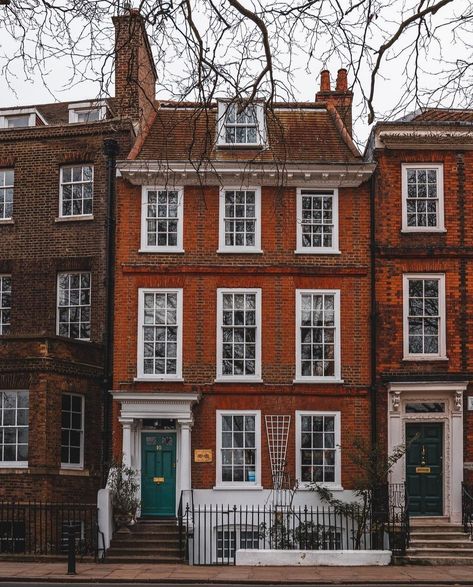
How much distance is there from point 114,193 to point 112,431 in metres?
6.07

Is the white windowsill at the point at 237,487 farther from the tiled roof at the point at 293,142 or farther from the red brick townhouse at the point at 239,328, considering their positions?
the tiled roof at the point at 293,142

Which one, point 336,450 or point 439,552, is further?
point 336,450

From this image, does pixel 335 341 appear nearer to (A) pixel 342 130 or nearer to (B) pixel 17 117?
(A) pixel 342 130

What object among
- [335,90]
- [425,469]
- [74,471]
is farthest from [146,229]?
[425,469]

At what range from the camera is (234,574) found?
769 inches

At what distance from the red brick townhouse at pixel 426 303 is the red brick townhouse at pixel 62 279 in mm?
6706

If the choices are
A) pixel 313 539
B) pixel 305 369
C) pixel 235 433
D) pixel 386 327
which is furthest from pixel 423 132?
pixel 313 539

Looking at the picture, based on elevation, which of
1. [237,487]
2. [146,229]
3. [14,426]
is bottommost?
[237,487]

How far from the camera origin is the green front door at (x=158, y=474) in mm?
24594

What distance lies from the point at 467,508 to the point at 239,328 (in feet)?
22.5

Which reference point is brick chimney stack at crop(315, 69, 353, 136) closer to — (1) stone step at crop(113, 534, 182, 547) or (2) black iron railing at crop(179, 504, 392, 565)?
(2) black iron railing at crop(179, 504, 392, 565)

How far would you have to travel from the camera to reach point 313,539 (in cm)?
2248

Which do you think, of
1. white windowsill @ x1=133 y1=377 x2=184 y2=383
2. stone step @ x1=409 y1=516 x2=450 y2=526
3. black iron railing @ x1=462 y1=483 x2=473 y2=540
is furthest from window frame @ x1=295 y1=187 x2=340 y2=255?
stone step @ x1=409 y1=516 x2=450 y2=526

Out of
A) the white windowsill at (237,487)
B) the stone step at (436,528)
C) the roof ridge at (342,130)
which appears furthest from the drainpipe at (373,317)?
the white windowsill at (237,487)
